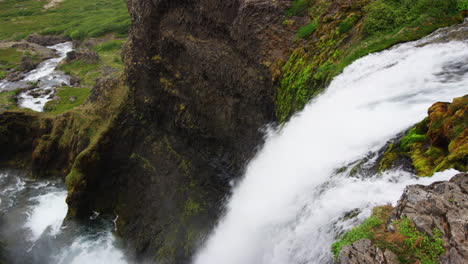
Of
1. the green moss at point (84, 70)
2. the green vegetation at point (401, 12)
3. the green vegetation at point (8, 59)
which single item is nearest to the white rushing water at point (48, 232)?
the green vegetation at point (401, 12)

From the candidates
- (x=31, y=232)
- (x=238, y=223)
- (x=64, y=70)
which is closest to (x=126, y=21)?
(x=64, y=70)

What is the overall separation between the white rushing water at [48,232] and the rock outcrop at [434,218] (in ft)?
69.9

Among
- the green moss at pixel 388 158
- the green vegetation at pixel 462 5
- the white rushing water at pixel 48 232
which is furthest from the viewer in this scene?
the white rushing water at pixel 48 232

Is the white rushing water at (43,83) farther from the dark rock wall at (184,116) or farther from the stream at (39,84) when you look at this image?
the dark rock wall at (184,116)

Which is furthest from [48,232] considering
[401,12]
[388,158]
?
[401,12]

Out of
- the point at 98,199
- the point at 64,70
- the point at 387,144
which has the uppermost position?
the point at 387,144

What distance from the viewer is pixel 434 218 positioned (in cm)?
617

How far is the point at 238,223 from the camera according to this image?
15.8 metres

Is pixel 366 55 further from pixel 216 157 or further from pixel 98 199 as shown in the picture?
pixel 98 199

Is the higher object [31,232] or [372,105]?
[372,105]

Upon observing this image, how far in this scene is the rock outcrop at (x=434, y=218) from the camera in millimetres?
5648

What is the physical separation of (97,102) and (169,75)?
907cm

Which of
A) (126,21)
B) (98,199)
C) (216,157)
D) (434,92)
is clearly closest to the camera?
(434,92)

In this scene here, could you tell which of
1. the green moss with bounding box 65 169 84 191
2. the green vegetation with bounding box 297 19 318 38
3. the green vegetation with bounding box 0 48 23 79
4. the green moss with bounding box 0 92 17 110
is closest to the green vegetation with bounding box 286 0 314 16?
the green vegetation with bounding box 297 19 318 38
